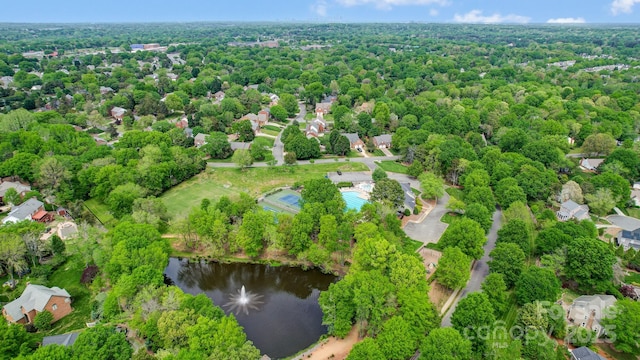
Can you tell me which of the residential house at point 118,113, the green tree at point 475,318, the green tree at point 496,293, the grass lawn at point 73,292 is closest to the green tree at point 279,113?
the residential house at point 118,113

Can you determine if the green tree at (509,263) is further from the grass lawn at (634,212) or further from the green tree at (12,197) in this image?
the green tree at (12,197)

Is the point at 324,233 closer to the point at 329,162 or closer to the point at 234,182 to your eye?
the point at 234,182

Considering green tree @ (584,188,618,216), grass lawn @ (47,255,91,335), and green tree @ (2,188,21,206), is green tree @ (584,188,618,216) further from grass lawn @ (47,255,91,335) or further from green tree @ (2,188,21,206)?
green tree @ (2,188,21,206)

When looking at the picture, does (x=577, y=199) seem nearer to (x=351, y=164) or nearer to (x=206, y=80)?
(x=351, y=164)

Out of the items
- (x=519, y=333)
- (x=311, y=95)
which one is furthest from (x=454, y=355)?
(x=311, y=95)

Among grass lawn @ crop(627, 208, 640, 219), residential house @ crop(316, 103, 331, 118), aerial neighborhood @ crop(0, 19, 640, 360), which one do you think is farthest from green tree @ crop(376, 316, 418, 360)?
residential house @ crop(316, 103, 331, 118)
